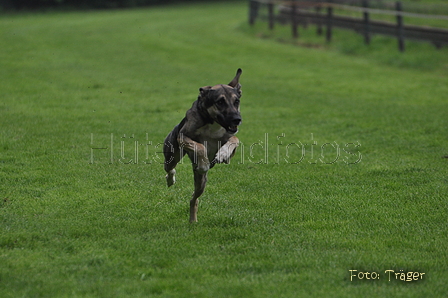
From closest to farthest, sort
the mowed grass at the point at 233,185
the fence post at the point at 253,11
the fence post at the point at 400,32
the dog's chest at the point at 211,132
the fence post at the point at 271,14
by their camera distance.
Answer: the mowed grass at the point at 233,185
the dog's chest at the point at 211,132
the fence post at the point at 400,32
the fence post at the point at 271,14
the fence post at the point at 253,11

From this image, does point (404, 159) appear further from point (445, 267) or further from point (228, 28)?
point (228, 28)

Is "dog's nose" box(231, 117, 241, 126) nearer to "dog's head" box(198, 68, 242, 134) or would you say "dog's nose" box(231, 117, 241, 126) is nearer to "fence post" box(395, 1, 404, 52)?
"dog's head" box(198, 68, 242, 134)

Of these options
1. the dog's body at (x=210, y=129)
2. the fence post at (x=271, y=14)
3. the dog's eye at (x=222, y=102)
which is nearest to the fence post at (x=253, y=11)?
the fence post at (x=271, y=14)

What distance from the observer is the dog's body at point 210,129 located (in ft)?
22.1

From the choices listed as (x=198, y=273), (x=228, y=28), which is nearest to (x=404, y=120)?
(x=198, y=273)

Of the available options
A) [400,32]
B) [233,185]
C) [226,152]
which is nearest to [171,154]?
[226,152]

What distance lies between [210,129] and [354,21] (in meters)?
22.7

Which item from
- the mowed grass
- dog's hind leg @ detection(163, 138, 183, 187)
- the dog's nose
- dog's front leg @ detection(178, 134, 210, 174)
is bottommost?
the mowed grass

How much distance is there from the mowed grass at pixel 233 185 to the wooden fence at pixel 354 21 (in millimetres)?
1425

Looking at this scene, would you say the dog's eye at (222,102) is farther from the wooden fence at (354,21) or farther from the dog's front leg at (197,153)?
the wooden fence at (354,21)

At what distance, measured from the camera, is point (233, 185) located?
968 cm

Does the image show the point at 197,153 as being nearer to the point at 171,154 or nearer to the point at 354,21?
the point at 171,154

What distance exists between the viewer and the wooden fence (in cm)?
2389

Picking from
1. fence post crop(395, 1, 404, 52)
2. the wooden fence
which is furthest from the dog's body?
fence post crop(395, 1, 404, 52)
